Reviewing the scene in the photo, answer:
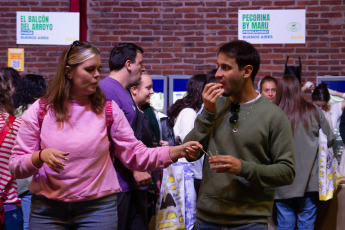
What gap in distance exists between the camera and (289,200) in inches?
155

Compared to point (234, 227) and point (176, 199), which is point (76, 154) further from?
point (176, 199)

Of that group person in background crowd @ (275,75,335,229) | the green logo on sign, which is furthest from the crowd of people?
the green logo on sign

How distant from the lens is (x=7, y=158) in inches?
104

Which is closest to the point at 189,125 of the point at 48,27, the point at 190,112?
the point at 190,112

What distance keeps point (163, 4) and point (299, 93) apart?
3512mm

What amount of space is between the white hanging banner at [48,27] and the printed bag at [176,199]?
11.5 ft

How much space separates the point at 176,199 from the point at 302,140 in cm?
113

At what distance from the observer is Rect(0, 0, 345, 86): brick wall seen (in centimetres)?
675

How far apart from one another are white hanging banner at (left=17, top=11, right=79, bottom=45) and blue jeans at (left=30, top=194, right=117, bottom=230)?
492cm

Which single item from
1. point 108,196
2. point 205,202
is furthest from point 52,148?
point 205,202

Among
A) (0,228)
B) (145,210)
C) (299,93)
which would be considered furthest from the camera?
(299,93)

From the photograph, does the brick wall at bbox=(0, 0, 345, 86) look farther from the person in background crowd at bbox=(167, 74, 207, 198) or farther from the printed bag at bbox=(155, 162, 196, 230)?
the printed bag at bbox=(155, 162, 196, 230)

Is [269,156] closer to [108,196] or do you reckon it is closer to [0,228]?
[108,196]

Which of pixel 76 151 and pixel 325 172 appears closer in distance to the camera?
pixel 76 151
